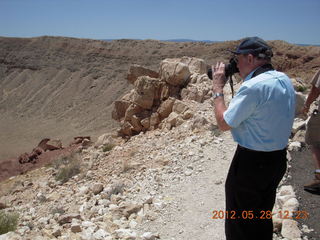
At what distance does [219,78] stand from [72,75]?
29.6m

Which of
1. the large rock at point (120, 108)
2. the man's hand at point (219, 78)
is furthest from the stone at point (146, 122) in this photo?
the man's hand at point (219, 78)

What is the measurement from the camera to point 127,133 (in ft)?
31.6

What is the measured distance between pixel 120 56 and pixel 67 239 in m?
27.7

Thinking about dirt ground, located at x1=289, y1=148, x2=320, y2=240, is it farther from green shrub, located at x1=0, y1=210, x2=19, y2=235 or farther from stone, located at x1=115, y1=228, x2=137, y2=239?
green shrub, located at x1=0, y1=210, x2=19, y2=235

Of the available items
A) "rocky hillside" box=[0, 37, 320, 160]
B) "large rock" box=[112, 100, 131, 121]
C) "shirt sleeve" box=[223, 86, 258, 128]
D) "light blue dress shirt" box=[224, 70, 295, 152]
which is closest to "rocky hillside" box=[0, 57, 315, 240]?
"large rock" box=[112, 100, 131, 121]

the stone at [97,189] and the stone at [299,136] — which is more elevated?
the stone at [299,136]

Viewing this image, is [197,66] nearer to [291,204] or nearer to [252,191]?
[291,204]

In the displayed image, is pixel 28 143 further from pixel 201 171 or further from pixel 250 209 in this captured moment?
pixel 250 209

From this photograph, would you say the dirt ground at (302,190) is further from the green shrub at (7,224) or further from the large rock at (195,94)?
the green shrub at (7,224)

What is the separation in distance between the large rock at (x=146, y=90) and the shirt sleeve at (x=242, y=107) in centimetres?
689

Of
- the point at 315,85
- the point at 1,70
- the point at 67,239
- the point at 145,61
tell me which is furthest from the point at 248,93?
the point at 1,70

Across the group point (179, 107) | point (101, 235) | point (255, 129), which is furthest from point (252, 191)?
point (179, 107)

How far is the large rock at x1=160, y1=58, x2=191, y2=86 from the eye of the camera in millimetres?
8875

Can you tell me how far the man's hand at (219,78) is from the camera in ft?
8.09
